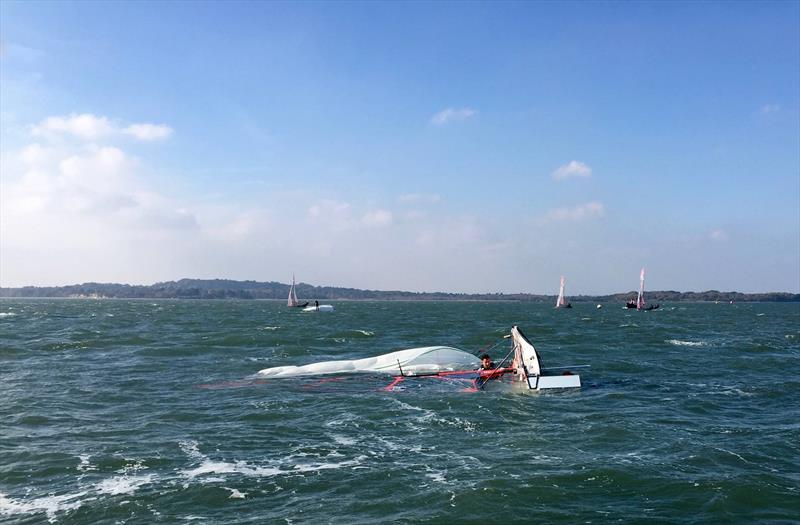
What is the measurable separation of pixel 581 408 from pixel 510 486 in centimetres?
1253

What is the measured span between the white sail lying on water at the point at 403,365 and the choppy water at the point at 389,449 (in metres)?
2.59

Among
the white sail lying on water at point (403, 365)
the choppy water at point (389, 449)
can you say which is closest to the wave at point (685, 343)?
the choppy water at point (389, 449)

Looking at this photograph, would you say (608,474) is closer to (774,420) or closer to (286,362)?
(774,420)

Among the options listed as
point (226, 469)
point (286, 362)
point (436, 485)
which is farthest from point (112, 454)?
point (286, 362)

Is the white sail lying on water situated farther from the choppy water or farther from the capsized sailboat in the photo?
the choppy water

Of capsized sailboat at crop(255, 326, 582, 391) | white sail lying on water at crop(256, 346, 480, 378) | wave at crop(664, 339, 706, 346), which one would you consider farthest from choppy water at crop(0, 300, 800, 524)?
wave at crop(664, 339, 706, 346)

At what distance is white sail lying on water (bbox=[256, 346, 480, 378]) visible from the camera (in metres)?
39.4

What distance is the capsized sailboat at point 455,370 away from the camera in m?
33.8

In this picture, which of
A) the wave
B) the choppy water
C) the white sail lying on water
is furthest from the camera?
the wave

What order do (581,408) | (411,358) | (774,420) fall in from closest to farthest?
(774,420) < (581,408) < (411,358)

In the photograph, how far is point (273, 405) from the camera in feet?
95.9

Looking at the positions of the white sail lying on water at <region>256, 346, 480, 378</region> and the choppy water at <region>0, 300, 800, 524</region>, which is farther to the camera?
the white sail lying on water at <region>256, 346, 480, 378</region>

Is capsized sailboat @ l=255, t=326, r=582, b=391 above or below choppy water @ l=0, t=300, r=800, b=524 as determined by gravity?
above

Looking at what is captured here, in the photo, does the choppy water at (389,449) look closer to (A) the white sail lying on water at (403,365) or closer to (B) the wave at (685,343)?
(A) the white sail lying on water at (403,365)
